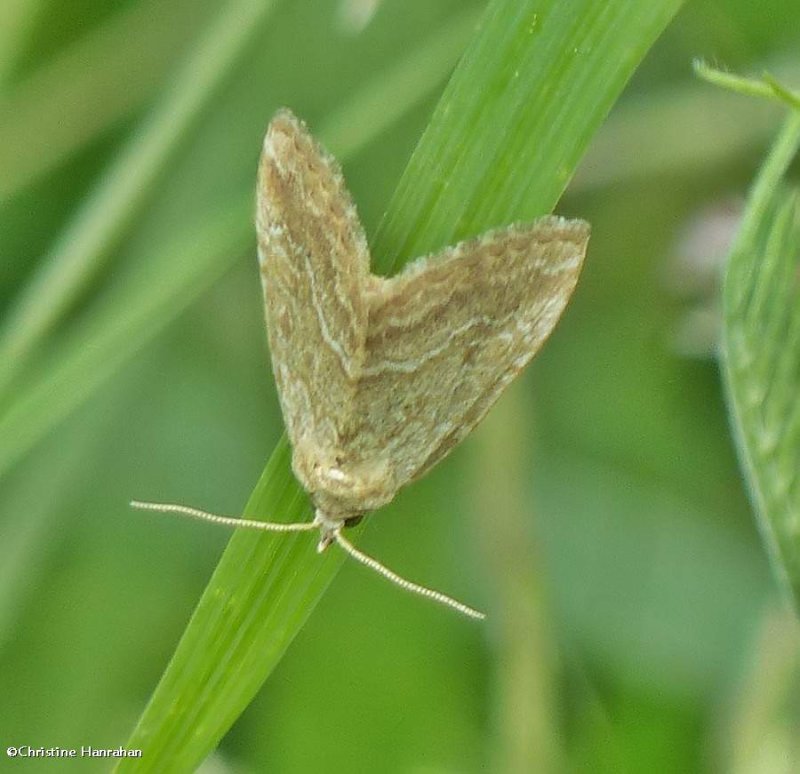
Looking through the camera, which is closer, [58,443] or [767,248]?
[767,248]

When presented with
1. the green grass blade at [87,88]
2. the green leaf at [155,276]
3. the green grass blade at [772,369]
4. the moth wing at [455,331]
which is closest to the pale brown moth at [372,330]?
the moth wing at [455,331]

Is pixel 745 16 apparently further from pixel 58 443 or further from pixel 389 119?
pixel 58 443

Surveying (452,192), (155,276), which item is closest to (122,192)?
(155,276)

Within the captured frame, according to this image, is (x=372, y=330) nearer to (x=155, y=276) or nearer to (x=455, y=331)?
(x=455, y=331)

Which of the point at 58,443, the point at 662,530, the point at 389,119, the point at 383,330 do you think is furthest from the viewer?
the point at 662,530

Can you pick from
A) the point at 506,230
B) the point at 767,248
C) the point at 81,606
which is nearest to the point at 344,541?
the point at 506,230

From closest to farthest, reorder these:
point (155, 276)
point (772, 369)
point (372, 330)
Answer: point (772, 369) → point (372, 330) → point (155, 276)

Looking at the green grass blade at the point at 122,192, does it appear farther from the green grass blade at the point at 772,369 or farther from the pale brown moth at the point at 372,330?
the green grass blade at the point at 772,369
